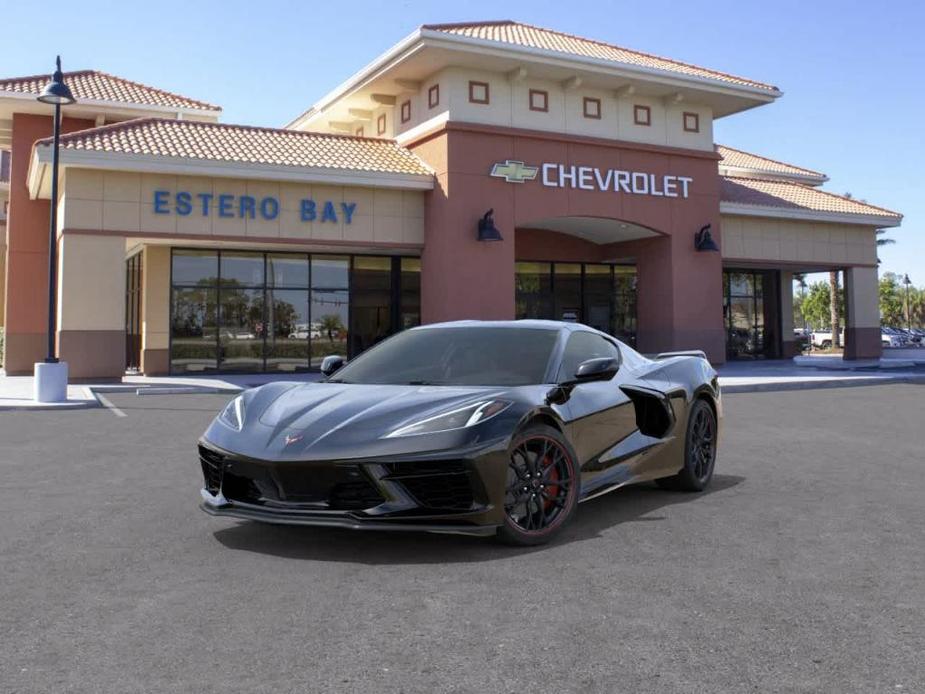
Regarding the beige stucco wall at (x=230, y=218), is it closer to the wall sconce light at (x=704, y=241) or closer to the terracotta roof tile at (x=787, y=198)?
the wall sconce light at (x=704, y=241)

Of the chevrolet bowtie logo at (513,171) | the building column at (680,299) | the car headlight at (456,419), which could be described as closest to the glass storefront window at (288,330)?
the chevrolet bowtie logo at (513,171)

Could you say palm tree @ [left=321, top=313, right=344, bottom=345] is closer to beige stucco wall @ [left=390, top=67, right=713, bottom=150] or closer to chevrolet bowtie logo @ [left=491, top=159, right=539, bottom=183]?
beige stucco wall @ [left=390, top=67, right=713, bottom=150]

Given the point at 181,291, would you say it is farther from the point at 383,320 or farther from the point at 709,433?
the point at 709,433

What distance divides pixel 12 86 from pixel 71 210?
7.77 meters

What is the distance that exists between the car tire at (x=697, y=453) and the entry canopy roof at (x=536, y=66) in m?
16.2

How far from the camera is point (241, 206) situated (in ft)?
69.0

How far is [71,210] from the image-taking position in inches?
759

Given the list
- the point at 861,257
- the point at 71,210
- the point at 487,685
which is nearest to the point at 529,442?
the point at 487,685

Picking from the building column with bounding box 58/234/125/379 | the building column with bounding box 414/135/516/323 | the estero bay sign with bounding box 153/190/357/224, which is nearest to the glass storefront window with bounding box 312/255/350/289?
the estero bay sign with bounding box 153/190/357/224

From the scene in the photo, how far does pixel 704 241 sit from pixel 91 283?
16576 mm

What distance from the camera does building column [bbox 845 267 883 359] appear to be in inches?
1184

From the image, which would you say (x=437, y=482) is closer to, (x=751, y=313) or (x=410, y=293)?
(x=410, y=293)

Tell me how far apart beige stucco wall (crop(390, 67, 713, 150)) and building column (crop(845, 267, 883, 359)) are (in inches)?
327

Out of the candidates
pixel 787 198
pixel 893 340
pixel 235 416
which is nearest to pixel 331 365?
pixel 235 416
